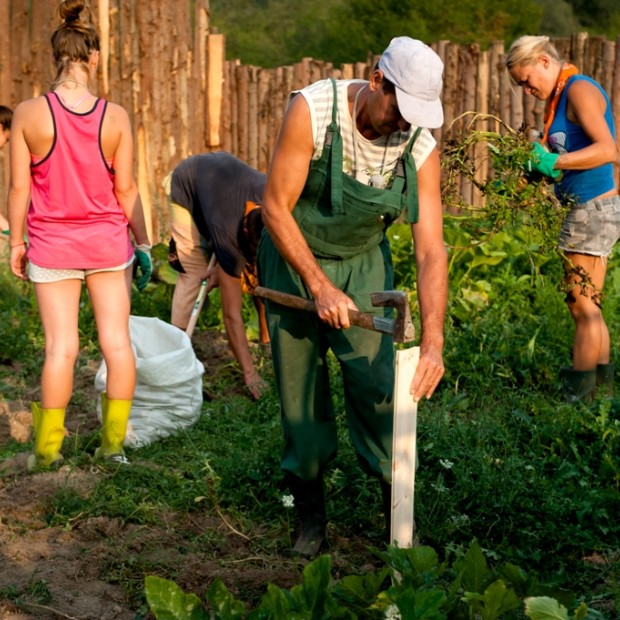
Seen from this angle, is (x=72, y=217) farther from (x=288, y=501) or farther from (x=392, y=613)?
(x=392, y=613)

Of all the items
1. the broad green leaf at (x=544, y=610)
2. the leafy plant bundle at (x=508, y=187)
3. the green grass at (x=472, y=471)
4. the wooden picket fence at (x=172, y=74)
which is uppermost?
the wooden picket fence at (x=172, y=74)

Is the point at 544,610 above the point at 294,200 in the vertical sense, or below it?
below

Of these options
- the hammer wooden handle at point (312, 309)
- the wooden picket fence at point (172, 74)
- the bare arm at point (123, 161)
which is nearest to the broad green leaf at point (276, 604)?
the hammer wooden handle at point (312, 309)

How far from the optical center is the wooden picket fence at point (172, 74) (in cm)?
870

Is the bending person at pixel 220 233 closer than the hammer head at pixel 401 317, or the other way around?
the hammer head at pixel 401 317

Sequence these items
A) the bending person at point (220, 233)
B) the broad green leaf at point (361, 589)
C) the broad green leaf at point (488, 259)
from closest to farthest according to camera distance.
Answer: the broad green leaf at point (361, 589) < the bending person at point (220, 233) < the broad green leaf at point (488, 259)

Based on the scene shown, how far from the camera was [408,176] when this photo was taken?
3770 millimetres

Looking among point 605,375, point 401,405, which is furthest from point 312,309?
point 605,375

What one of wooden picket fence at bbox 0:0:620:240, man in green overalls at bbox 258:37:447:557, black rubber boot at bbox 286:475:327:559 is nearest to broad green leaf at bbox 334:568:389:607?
man in green overalls at bbox 258:37:447:557

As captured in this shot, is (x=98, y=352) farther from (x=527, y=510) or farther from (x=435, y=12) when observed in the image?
(x=435, y=12)

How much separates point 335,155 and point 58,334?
188cm

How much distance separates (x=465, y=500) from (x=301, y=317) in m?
1.26

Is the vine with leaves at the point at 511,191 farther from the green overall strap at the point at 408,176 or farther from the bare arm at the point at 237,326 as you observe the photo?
the bare arm at the point at 237,326

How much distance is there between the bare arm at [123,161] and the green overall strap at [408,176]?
5.32ft
